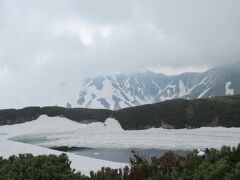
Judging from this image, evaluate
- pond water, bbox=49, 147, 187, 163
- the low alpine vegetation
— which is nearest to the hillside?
pond water, bbox=49, 147, 187, 163

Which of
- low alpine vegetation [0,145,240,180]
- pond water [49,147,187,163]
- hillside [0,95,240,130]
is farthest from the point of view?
hillside [0,95,240,130]

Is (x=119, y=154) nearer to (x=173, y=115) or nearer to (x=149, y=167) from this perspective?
(x=173, y=115)

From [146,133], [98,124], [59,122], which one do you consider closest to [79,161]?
[146,133]

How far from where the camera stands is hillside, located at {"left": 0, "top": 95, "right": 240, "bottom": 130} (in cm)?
13812

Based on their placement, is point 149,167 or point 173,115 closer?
point 149,167

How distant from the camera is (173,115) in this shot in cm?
14738

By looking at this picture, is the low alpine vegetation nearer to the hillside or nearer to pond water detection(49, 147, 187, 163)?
pond water detection(49, 147, 187, 163)

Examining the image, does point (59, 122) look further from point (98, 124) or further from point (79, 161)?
point (79, 161)

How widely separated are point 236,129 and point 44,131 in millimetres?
78314

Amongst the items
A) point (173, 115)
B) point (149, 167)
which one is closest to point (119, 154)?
point (173, 115)

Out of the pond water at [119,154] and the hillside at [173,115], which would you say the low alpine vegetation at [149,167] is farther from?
the hillside at [173,115]

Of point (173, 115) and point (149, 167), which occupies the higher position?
point (173, 115)

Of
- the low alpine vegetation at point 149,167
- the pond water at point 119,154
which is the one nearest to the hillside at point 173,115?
the pond water at point 119,154

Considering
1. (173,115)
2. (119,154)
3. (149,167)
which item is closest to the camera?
(149,167)
